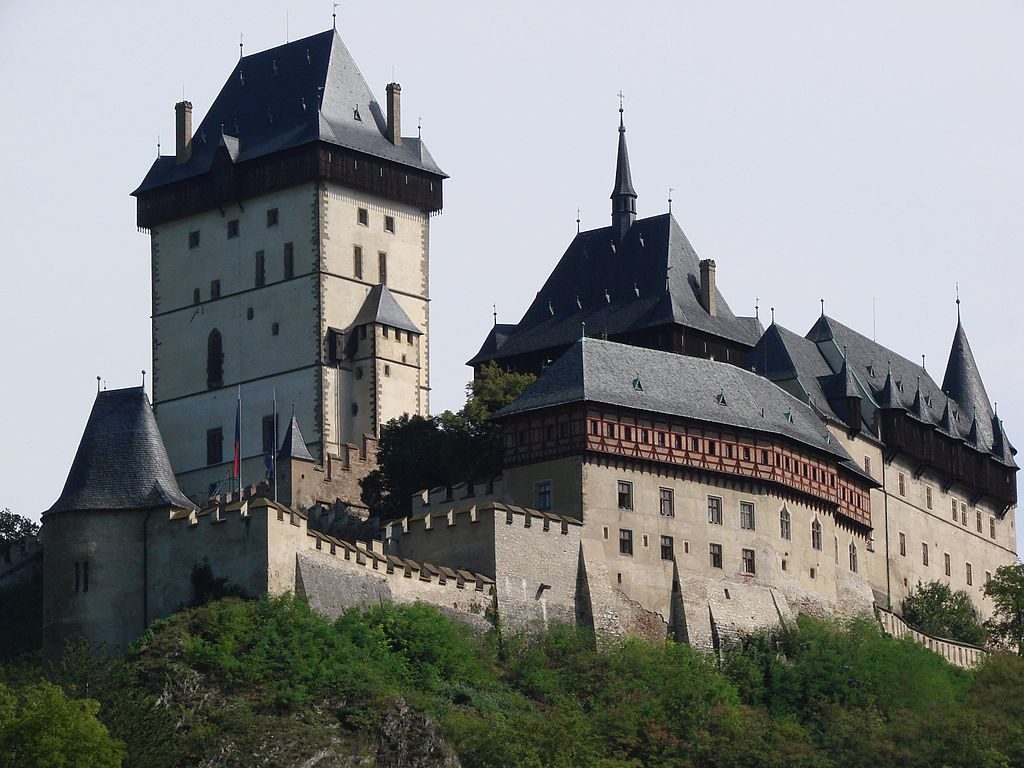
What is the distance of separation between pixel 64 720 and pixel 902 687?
27206 millimetres

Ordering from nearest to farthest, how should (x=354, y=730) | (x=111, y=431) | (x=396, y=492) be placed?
1. (x=354, y=730)
2. (x=111, y=431)
3. (x=396, y=492)

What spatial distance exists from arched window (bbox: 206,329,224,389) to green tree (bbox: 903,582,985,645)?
79.6 feet

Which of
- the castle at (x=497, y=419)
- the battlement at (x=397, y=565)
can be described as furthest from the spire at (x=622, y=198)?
the battlement at (x=397, y=565)

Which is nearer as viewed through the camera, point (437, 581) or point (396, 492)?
point (437, 581)

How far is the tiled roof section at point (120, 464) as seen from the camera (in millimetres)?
76688

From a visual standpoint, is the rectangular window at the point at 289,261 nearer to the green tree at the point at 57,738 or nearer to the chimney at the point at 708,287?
the chimney at the point at 708,287

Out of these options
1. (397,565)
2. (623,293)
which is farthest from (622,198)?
(397,565)

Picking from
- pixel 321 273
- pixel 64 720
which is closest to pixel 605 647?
pixel 64 720

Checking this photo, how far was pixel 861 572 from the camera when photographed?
302 ft

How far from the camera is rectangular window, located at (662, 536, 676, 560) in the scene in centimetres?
8356

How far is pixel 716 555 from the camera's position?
8475cm

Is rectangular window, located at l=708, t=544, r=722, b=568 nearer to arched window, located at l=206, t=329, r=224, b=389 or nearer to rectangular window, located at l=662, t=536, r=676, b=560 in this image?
rectangular window, located at l=662, t=536, r=676, b=560

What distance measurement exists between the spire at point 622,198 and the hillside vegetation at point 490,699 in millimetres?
22892

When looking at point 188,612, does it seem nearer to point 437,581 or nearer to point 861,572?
point 437,581
